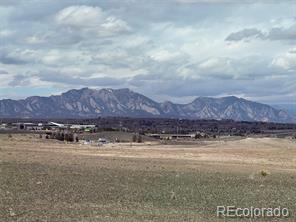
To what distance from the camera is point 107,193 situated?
2150 centimetres

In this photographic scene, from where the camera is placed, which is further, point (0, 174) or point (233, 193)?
point (0, 174)

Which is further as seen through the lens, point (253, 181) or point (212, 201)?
point (253, 181)

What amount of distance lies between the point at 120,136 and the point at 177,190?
134 metres

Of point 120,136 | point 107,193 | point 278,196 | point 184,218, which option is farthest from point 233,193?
point 120,136

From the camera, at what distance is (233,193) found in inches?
895

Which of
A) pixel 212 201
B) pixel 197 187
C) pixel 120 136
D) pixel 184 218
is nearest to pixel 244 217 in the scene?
pixel 184 218

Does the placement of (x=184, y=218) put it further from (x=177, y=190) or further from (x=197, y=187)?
(x=197, y=187)

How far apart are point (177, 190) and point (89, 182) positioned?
13.3ft

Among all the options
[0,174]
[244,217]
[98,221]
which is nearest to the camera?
[98,221]

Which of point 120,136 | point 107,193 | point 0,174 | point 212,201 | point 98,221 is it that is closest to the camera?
point 98,221

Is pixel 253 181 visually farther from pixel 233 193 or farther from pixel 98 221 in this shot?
pixel 98 221

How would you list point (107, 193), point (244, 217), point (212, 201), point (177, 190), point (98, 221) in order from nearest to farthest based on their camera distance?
point (98, 221) < point (244, 217) < point (212, 201) < point (107, 193) < point (177, 190)

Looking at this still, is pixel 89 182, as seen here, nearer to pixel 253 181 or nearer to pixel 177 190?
pixel 177 190

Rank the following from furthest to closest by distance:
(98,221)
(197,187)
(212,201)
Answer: (197,187) < (212,201) < (98,221)
